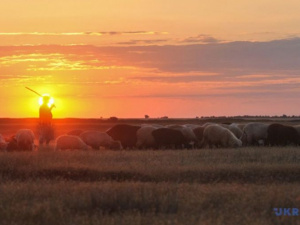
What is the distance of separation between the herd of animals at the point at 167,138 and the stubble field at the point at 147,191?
8688 millimetres

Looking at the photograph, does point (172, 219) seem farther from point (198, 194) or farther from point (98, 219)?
point (198, 194)

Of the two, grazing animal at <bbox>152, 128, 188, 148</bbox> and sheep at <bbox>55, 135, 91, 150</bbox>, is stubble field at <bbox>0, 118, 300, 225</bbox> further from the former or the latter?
grazing animal at <bbox>152, 128, 188, 148</bbox>

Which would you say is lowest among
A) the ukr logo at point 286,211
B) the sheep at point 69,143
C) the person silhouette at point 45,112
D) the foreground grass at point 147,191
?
the ukr logo at point 286,211

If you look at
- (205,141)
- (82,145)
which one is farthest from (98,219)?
(205,141)

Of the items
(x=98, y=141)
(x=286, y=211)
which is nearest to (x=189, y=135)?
(x=98, y=141)

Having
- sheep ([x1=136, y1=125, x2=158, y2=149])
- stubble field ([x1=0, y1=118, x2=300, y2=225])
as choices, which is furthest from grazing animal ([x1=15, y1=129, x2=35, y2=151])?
stubble field ([x1=0, y1=118, x2=300, y2=225])

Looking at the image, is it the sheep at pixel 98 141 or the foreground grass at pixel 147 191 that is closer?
the foreground grass at pixel 147 191

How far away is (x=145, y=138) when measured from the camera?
33188mm

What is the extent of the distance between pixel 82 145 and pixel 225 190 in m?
15.3

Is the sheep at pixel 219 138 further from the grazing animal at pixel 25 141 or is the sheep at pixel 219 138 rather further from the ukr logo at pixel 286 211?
the ukr logo at pixel 286 211

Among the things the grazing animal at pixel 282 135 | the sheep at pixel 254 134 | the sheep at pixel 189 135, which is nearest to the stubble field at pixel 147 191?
the sheep at pixel 189 135

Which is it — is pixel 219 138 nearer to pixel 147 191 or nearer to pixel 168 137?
pixel 168 137

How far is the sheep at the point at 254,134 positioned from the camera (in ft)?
111

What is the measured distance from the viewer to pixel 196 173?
1856 centimetres
